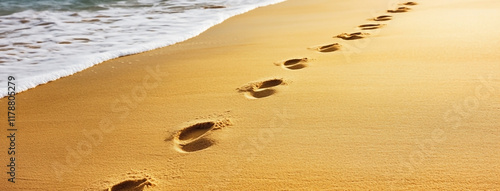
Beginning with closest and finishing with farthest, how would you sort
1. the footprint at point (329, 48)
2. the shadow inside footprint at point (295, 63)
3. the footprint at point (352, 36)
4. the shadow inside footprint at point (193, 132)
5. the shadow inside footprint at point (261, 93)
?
the shadow inside footprint at point (193, 132) < the shadow inside footprint at point (261, 93) < the shadow inside footprint at point (295, 63) < the footprint at point (329, 48) < the footprint at point (352, 36)

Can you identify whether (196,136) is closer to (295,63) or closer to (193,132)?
(193,132)

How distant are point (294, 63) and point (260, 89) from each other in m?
0.61

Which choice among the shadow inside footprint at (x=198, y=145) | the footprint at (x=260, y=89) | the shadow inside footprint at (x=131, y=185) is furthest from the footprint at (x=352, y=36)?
the shadow inside footprint at (x=131, y=185)

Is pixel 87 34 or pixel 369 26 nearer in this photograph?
pixel 369 26

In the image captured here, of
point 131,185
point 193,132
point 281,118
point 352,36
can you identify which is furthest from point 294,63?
point 131,185

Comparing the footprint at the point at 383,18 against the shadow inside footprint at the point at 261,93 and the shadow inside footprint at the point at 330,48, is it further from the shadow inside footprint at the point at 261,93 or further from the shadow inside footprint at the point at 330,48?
the shadow inside footprint at the point at 261,93

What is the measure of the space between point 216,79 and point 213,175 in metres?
1.29

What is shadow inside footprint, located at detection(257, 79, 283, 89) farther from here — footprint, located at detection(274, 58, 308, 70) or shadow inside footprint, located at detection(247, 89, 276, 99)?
footprint, located at detection(274, 58, 308, 70)

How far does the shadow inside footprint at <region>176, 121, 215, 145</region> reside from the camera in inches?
75.4

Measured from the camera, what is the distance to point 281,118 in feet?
6.57

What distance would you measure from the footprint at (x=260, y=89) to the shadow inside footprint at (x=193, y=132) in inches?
16.2

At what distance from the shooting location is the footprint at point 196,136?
1808 millimetres

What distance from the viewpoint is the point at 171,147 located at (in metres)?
1.84

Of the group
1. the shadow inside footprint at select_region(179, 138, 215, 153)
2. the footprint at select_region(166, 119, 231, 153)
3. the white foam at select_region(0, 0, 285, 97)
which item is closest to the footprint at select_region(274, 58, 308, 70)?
the footprint at select_region(166, 119, 231, 153)
